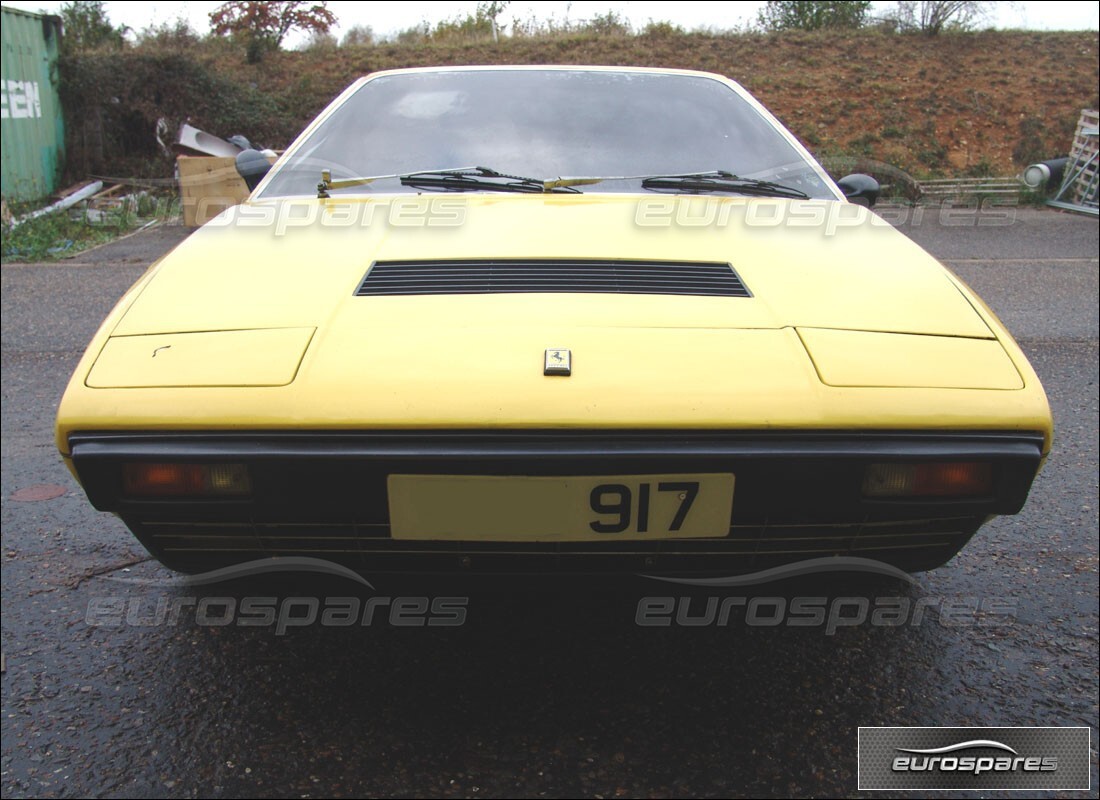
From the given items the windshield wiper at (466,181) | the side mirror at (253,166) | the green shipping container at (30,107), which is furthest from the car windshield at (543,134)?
the green shipping container at (30,107)

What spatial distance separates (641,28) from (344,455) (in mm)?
18522

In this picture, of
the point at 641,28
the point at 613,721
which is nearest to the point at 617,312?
the point at 613,721

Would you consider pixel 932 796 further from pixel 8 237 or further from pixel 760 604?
pixel 8 237

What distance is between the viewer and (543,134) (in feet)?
7.98

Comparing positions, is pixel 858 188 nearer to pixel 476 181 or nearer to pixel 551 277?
pixel 476 181

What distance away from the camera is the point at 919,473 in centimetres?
139

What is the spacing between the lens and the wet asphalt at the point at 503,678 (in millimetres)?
1552

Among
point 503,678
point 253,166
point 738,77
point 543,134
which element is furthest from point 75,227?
point 738,77

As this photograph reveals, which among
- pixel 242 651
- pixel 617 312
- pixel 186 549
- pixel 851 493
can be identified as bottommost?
pixel 242 651

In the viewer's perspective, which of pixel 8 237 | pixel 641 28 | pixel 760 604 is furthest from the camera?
pixel 641 28

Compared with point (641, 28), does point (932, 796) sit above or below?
below

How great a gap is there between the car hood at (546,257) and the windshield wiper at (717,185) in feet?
0.23

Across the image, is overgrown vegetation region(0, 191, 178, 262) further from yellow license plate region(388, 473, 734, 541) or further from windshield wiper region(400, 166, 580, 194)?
yellow license plate region(388, 473, 734, 541)

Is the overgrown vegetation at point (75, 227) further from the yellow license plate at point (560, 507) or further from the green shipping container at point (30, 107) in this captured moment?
the yellow license plate at point (560, 507)
